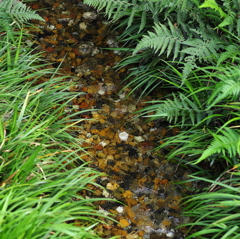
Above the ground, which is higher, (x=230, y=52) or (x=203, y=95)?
(x=230, y=52)

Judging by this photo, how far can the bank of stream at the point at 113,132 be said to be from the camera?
2348 mm

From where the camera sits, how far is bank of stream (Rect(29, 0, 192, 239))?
2348mm

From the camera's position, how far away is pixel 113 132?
2789 millimetres

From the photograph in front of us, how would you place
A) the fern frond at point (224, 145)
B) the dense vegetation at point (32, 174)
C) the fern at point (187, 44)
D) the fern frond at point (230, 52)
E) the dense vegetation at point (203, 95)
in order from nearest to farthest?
the dense vegetation at point (32, 174)
the fern frond at point (224, 145)
the dense vegetation at point (203, 95)
the fern frond at point (230, 52)
the fern at point (187, 44)

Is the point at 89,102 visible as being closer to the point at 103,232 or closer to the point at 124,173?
the point at 124,173

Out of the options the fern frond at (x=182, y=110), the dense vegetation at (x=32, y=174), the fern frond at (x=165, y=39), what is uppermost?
the fern frond at (x=165, y=39)

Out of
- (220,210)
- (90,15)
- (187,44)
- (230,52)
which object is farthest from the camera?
(90,15)

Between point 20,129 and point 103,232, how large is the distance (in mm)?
826

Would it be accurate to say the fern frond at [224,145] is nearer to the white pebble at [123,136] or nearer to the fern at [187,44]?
the fern at [187,44]

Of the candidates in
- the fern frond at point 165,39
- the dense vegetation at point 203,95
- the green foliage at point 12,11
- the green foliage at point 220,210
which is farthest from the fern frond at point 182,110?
the green foliage at point 12,11

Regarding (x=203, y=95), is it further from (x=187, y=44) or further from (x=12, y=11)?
(x=12, y=11)

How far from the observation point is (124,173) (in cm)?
257

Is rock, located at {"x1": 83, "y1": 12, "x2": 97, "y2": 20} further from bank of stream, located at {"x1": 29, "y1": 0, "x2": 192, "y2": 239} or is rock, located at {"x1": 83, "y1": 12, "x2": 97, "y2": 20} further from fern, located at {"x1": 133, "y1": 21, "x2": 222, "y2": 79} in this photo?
fern, located at {"x1": 133, "y1": 21, "x2": 222, "y2": 79}

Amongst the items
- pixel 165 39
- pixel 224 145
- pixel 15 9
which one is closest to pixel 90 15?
pixel 15 9
